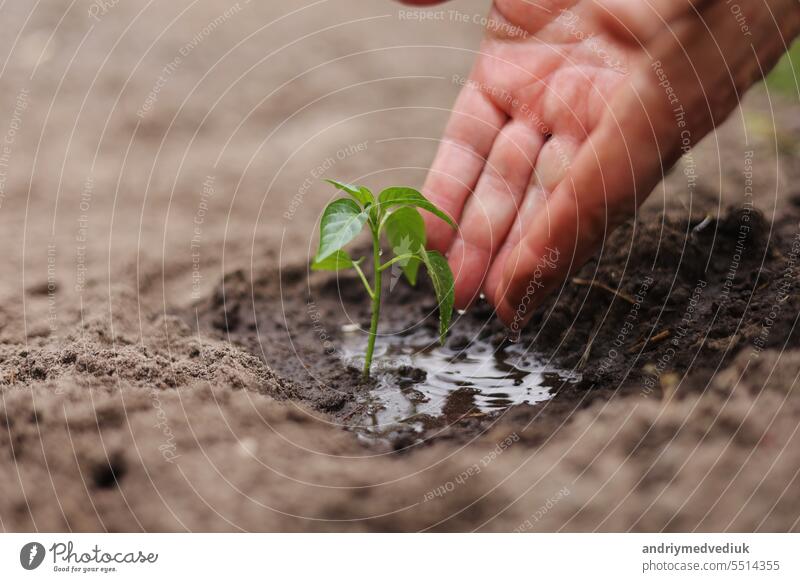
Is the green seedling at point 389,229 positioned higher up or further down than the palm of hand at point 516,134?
further down

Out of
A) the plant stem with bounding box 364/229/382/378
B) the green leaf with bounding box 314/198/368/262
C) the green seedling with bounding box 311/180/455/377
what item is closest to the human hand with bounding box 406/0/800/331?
the green seedling with bounding box 311/180/455/377

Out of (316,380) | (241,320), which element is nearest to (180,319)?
(241,320)

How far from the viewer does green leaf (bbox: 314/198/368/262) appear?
1765mm

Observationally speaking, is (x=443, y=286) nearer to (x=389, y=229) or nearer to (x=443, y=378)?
(x=389, y=229)

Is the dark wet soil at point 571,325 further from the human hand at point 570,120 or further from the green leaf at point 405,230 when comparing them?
the green leaf at point 405,230

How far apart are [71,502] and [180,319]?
852 mm

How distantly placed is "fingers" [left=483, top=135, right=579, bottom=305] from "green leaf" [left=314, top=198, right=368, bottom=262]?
1.91 feet

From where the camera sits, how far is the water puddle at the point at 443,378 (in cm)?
204

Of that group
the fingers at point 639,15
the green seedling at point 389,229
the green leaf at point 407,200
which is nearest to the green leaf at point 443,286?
the green seedling at point 389,229

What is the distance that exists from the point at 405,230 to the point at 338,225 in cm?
27

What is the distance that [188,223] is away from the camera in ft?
9.58

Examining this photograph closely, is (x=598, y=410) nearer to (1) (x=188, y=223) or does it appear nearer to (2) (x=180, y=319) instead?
(2) (x=180, y=319)
